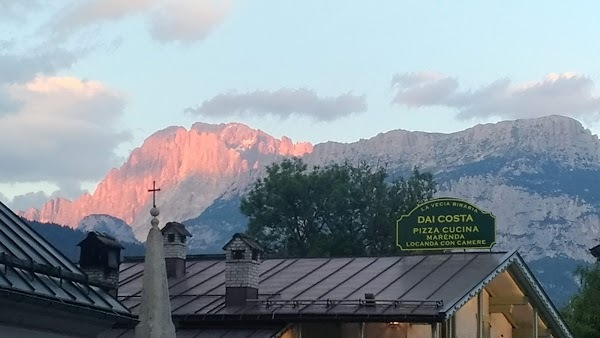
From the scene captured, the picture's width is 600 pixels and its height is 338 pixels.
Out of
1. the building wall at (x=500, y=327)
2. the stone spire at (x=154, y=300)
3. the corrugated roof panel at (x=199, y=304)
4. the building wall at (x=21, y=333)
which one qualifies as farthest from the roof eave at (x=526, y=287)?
the stone spire at (x=154, y=300)

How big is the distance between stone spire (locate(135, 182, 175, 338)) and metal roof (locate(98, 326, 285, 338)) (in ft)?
57.0

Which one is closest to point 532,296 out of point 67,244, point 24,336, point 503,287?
point 503,287

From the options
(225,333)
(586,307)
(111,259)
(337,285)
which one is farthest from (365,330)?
(586,307)

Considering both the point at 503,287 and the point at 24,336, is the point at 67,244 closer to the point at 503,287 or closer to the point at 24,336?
the point at 503,287

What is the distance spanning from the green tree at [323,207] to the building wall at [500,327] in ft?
126

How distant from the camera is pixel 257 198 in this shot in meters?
82.9

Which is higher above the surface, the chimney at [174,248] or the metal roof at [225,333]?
the chimney at [174,248]

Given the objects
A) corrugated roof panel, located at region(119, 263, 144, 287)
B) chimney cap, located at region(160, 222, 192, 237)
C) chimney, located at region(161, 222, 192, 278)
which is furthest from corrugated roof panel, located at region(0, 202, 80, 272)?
corrugated roof panel, located at region(119, 263, 144, 287)

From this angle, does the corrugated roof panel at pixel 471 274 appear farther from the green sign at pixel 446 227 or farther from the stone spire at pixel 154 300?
the stone spire at pixel 154 300

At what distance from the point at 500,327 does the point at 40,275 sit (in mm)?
24763

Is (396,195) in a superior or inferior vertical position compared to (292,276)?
superior

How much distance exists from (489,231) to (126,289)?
11687 millimetres

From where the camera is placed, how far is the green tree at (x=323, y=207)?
8081 centimetres

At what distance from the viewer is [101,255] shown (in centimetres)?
2881
